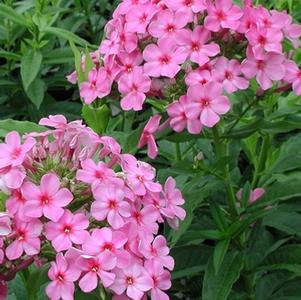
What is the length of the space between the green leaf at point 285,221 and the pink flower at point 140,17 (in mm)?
601

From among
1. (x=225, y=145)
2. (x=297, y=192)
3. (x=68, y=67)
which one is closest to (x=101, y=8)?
(x=68, y=67)

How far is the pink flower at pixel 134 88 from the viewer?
76.9 inches

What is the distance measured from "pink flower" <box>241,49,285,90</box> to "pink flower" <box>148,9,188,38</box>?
16 centimetres

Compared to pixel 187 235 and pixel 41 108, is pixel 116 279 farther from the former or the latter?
pixel 41 108

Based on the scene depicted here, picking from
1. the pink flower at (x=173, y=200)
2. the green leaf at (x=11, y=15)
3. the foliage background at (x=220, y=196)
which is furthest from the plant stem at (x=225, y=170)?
the green leaf at (x=11, y=15)

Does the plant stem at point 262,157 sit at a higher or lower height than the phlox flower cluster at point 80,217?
lower

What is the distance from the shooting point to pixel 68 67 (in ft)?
9.76

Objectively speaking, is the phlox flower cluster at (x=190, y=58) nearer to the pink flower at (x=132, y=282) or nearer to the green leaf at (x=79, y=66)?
the green leaf at (x=79, y=66)

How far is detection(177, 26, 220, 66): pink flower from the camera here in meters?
1.91

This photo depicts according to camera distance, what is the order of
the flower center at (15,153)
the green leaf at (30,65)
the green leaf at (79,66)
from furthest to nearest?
the green leaf at (30,65) < the green leaf at (79,66) < the flower center at (15,153)

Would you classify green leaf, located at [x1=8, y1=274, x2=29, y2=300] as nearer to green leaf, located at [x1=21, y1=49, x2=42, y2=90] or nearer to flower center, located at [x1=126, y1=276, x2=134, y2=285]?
flower center, located at [x1=126, y1=276, x2=134, y2=285]

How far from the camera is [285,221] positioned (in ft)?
7.39

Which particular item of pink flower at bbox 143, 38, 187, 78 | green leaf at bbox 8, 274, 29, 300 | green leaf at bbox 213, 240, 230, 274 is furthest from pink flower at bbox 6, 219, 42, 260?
green leaf at bbox 213, 240, 230, 274

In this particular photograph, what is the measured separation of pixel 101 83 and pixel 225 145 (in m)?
0.41
